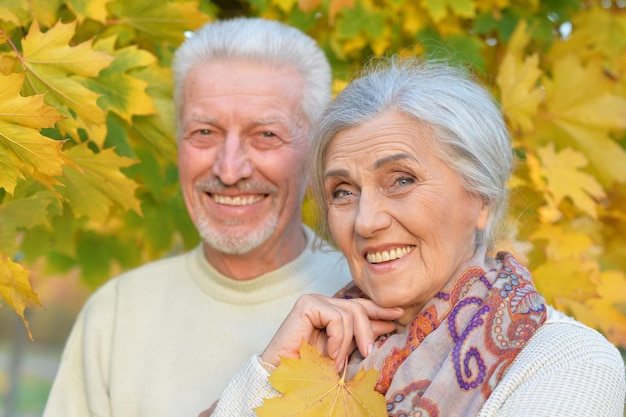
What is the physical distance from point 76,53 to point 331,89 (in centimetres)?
97

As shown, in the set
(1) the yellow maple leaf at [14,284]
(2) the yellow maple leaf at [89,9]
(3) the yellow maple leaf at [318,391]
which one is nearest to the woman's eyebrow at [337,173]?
(3) the yellow maple leaf at [318,391]

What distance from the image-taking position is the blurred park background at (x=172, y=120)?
2373 millimetres

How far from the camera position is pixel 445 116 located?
6.86 ft

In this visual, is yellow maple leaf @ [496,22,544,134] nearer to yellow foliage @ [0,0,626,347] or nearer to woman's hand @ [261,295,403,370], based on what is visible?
yellow foliage @ [0,0,626,347]

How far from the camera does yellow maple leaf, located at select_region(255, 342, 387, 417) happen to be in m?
1.96

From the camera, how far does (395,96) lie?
7.06 feet

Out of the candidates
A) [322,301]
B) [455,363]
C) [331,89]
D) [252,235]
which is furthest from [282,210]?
[455,363]

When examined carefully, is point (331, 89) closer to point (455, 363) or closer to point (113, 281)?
point (113, 281)

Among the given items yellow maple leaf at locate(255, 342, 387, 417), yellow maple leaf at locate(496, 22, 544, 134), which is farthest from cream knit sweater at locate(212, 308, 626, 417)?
yellow maple leaf at locate(496, 22, 544, 134)

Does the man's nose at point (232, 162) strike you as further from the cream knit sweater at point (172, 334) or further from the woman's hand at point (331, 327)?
the woman's hand at point (331, 327)

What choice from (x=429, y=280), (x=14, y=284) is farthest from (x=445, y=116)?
(x=14, y=284)

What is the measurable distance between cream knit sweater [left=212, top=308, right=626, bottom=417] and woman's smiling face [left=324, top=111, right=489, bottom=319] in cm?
29

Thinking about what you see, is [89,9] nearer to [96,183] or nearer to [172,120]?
[172,120]

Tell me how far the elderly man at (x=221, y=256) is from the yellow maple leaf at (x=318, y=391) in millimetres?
709
